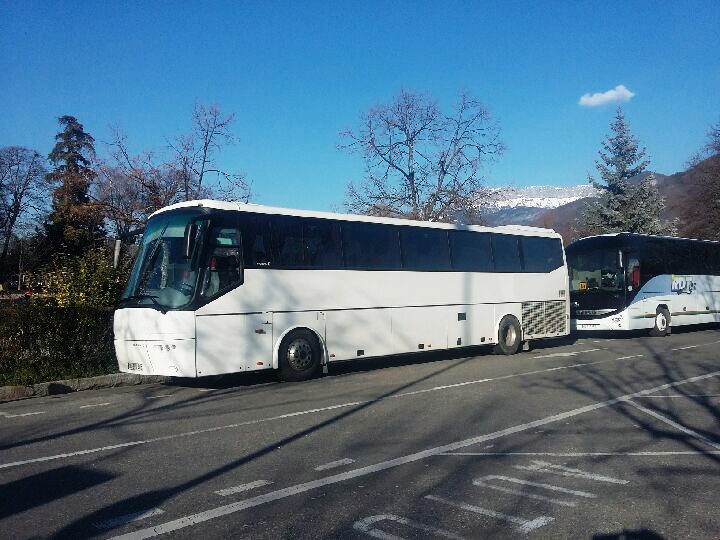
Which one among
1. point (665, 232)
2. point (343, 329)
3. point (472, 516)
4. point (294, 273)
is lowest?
point (472, 516)

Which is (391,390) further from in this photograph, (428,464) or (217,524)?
(217,524)

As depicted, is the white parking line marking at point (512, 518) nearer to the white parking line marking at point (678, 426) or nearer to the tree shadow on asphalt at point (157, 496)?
the tree shadow on asphalt at point (157, 496)

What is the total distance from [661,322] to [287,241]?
16.3 m

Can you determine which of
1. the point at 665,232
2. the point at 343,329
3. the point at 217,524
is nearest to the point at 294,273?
the point at 343,329

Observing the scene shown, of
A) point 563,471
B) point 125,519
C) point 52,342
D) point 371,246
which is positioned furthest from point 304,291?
point 125,519

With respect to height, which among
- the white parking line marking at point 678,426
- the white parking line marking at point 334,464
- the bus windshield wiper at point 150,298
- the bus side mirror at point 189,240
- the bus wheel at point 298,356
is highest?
the bus side mirror at point 189,240

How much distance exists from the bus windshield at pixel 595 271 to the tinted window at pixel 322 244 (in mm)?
12253

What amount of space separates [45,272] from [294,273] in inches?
280

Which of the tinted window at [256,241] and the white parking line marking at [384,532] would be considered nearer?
the white parking line marking at [384,532]

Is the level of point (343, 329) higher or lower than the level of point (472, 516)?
higher

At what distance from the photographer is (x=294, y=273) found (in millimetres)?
13391

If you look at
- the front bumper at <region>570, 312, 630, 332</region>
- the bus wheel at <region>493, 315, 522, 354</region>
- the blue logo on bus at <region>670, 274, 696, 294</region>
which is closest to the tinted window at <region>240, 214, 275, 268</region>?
the bus wheel at <region>493, 315, 522, 354</region>

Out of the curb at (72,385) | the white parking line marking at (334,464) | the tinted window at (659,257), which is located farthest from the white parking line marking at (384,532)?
the tinted window at (659,257)

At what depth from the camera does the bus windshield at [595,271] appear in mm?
22891
